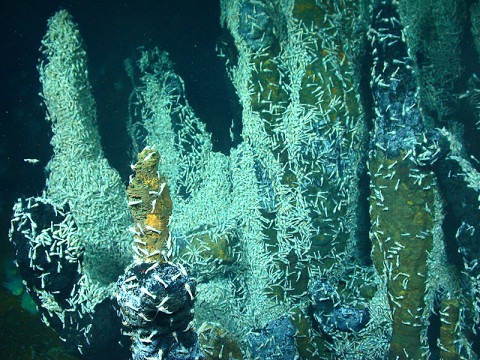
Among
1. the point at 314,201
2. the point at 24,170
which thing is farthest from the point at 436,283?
the point at 24,170

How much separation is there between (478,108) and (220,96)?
340cm

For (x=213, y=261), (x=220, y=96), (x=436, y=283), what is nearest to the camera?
(x=436, y=283)

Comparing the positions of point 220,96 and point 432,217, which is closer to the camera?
point 432,217

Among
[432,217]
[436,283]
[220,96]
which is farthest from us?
[220,96]

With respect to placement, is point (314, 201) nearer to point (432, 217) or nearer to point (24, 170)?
point (432, 217)

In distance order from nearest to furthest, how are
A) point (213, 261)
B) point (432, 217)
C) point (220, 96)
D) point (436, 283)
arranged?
point (432, 217)
point (436, 283)
point (213, 261)
point (220, 96)

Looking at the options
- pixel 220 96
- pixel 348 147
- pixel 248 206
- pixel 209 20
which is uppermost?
pixel 209 20

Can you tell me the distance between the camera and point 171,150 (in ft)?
15.0

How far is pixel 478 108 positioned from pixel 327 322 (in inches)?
133

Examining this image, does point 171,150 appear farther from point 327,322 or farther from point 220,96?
point 327,322

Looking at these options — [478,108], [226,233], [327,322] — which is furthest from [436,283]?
[226,233]

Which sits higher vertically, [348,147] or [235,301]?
[348,147]

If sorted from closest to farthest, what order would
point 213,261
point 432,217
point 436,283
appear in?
point 432,217 → point 436,283 → point 213,261

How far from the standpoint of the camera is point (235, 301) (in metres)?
4.45
